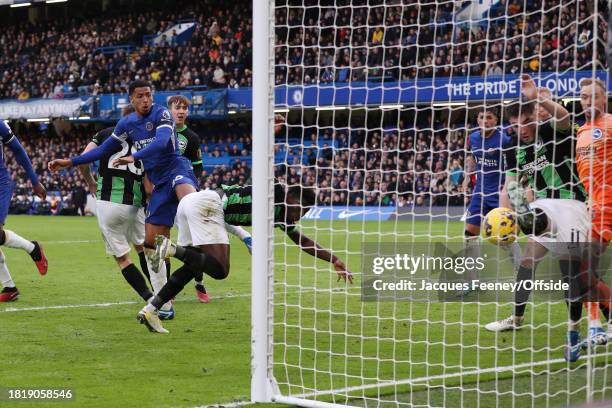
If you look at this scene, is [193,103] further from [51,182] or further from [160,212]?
[160,212]

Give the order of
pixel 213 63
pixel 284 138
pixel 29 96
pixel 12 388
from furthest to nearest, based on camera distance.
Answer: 1. pixel 29 96
2. pixel 213 63
3. pixel 284 138
4. pixel 12 388

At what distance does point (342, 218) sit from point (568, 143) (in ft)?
61.7

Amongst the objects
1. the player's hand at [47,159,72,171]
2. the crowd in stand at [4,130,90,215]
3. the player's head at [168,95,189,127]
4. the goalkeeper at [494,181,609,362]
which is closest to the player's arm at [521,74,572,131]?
the goalkeeper at [494,181,609,362]

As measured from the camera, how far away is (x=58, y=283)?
11.8 m

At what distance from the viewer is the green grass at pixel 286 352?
18.0ft

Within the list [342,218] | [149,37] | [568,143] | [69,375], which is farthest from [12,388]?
[149,37]

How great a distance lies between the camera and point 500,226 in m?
6.50

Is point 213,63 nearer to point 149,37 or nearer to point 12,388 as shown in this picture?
point 149,37

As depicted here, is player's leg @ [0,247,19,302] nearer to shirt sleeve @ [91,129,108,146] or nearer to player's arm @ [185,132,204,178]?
shirt sleeve @ [91,129,108,146]

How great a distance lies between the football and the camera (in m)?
6.49

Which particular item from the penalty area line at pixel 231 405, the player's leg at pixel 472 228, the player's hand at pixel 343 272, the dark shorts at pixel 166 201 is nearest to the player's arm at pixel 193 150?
the dark shorts at pixel 166 201

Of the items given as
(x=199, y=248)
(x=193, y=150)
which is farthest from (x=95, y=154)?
(x=199, y=248)

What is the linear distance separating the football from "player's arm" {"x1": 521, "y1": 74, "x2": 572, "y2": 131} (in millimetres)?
747

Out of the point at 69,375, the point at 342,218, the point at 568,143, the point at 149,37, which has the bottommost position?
the point at 342,218
